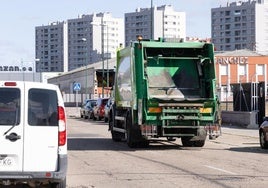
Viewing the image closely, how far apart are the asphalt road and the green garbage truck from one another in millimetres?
675

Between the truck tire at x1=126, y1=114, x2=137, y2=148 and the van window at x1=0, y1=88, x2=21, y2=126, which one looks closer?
the van window at x1=0, y1=88, x2=21, y2=126

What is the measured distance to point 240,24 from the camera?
15738 centimetres

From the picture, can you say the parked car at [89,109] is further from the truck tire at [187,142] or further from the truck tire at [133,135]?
the truck tire at [133,135]

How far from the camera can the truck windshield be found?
63.7 ft

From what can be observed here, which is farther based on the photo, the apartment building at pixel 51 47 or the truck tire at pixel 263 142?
the apartment building at pixel 51 47

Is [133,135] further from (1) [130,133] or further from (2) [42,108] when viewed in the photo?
(2) [42,108]

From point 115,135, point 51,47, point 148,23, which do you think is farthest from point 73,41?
point 115,135

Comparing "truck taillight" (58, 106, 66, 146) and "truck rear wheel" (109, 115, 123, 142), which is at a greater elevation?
"truck taillight" (58, 106, 66, 146)

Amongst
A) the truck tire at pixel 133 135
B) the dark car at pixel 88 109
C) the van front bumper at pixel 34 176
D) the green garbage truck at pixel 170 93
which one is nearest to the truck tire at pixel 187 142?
the green garbage truck at pixel 170 93

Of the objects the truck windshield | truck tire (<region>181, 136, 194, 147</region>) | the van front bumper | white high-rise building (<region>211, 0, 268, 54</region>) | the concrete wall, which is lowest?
truck tire (<region>181, 136, 194, 147</region>)

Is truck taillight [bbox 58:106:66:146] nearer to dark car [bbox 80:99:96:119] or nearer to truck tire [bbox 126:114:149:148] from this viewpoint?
truck tire [bbox 126:114:149:148]

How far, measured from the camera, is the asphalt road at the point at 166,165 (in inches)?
468

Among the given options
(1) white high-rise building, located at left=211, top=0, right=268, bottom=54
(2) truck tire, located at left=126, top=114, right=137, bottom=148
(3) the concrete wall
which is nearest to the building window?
(3) the concrete wall

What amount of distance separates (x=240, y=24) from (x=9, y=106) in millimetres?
152544
